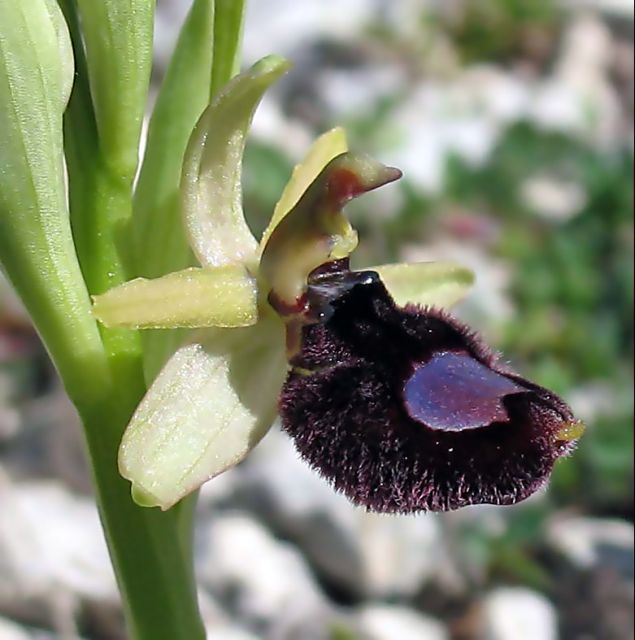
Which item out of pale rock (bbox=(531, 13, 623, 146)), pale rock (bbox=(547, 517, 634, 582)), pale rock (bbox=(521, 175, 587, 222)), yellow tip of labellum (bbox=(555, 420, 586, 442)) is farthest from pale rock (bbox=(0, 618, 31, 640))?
pale rock (bbox=(531, 13, 623, 146))

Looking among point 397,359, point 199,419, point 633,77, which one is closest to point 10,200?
point 199,419

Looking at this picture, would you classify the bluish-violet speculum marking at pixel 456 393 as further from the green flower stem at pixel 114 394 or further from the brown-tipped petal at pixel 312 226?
the green flower stem at pixel 114 394

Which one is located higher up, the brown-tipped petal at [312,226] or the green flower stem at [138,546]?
the brown-tipped petal at [312,226]

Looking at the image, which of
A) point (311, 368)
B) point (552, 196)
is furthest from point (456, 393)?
point (552, 196)

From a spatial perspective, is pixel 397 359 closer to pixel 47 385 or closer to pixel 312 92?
pixel 47 385

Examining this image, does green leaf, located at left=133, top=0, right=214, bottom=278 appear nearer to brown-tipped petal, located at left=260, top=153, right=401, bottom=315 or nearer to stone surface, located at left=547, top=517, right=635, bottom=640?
brown-tipped petal, located at left=260, top=153, right=401, bottom=315

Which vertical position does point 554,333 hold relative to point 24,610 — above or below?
below

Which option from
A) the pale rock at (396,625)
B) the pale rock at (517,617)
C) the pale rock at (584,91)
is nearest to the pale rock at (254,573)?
the pale rock at (396,625)
